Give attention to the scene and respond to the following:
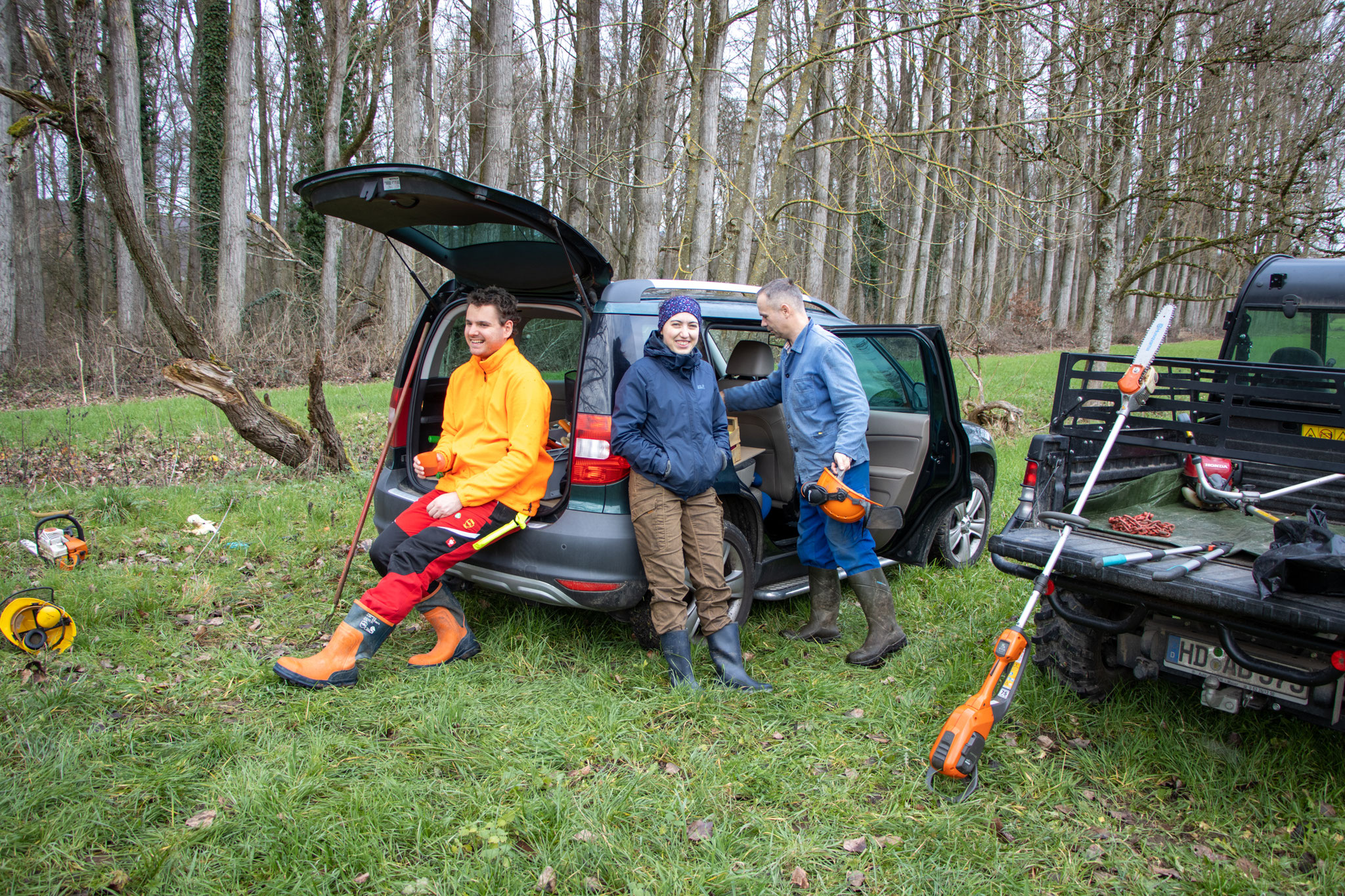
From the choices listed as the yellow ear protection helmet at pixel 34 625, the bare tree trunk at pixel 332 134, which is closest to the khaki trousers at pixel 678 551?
the yellow ear protection helmet at pixel 34 625

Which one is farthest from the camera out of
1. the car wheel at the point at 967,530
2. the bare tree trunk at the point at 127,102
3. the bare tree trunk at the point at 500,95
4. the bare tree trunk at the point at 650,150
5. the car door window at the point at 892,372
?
the bare tree trunk at the point at 500,95

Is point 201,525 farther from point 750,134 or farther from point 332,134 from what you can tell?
point 332,134

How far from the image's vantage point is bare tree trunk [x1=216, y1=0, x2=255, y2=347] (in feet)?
50.0

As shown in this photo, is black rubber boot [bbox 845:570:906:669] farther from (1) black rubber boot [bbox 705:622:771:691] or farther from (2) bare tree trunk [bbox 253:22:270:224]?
(2) bare tree trunk [bbox 253:22:270:224]

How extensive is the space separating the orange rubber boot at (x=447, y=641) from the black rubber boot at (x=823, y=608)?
1774 mm

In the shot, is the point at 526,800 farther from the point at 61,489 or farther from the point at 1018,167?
the point at 1018,167

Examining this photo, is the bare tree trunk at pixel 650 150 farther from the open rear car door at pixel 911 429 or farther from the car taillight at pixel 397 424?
the car taillight at pixel 397 424

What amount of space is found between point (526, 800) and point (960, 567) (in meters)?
3.71

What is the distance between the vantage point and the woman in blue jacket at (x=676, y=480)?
369 centimetres

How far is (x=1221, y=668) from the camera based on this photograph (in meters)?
3.02

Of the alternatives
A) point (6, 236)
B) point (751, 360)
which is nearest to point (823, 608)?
point (751, 360)

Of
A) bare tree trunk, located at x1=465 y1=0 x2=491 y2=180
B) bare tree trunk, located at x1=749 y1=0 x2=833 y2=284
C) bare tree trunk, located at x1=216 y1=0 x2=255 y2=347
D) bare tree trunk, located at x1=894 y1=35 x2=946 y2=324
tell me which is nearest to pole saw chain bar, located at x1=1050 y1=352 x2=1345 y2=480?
bare tree trunk, located at x1=749 y1=0 x2=833 y2=284

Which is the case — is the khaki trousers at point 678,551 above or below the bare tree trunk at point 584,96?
below

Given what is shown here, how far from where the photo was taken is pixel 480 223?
389 centimetres
